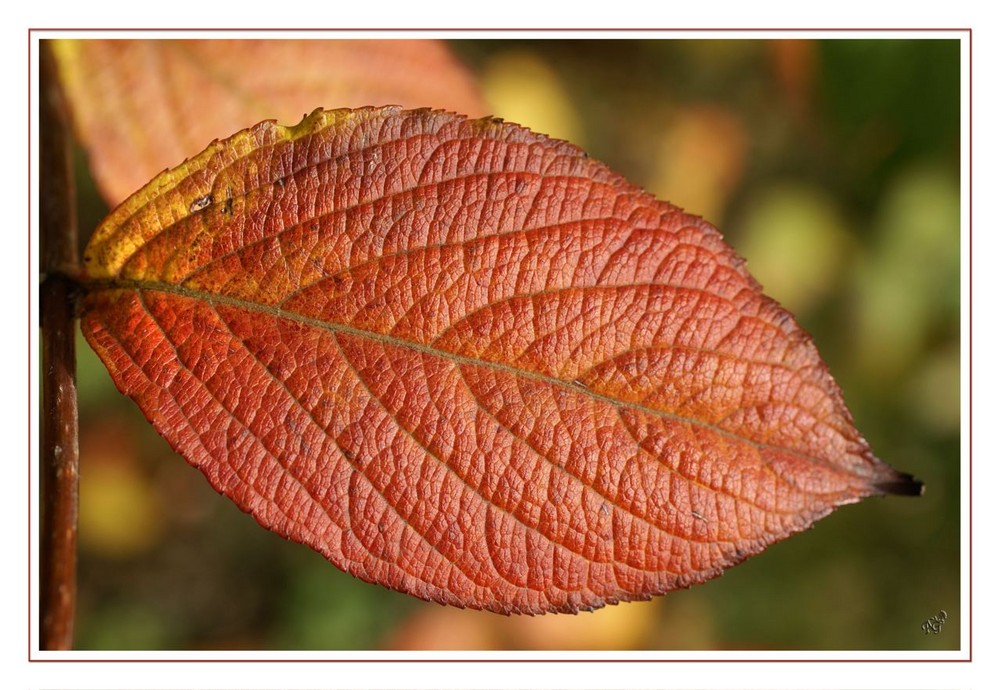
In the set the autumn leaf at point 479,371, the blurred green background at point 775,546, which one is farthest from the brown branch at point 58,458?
the blurred green background at point 775,546

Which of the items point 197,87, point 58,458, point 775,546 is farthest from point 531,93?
point 58,458

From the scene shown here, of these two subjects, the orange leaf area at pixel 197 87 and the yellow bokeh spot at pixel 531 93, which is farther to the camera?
the yellow bokeh spot at pixel 531 93

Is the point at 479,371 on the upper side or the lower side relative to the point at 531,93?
lower

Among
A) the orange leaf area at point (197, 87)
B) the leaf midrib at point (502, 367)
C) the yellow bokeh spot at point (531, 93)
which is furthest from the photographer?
the yellow bokeh spot at point (531, 93)

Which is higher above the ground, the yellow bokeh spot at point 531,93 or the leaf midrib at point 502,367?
the yellow bokeh spot at point 531,93

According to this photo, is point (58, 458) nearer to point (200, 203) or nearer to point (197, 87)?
point (200, 203)

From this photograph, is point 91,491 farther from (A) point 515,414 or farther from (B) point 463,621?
(A) point 515,414

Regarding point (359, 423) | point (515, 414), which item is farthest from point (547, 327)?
point (359, 423)

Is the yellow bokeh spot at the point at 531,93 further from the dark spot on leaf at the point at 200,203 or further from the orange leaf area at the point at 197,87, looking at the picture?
the dark spot on leaf at the point at 200,203
